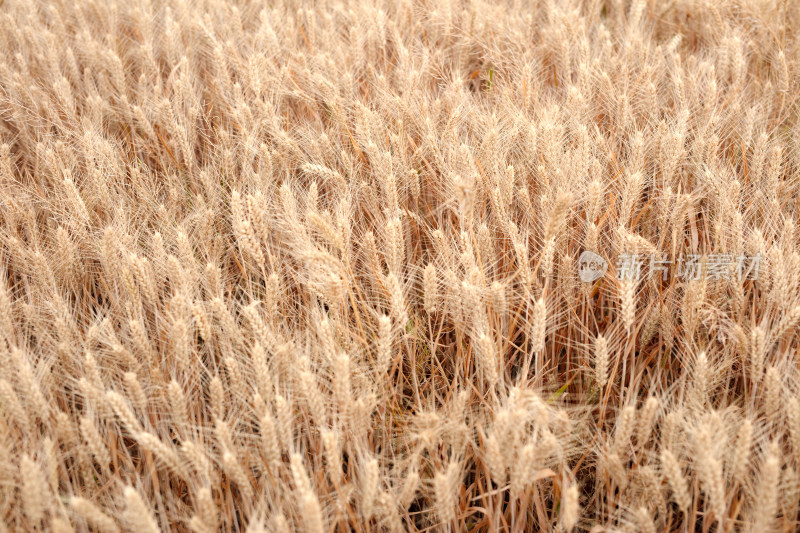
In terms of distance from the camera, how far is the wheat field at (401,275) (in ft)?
4.01

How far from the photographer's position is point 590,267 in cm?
159

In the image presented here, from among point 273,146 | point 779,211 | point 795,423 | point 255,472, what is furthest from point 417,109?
point 795,423

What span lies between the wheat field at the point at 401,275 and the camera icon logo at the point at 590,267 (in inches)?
0.5

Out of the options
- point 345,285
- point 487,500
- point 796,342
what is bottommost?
point 487,500

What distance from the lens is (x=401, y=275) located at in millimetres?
1564

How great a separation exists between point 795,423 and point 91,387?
50.9 inches

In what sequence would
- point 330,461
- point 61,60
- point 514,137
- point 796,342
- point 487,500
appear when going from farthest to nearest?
point 61,60 < point 514,137 < point 796,342 < point 487,500 < point 330,461

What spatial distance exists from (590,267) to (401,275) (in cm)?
47

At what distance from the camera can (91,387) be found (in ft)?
3.98

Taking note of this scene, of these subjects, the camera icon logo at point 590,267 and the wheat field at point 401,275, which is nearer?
the wheat field at point 401,275

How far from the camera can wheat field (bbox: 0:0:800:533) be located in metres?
1.22

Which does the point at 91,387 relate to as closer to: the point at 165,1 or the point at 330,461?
the point at 330,461

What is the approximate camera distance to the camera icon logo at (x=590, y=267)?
1.58 metres

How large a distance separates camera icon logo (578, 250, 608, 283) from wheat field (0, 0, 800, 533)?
1cm
